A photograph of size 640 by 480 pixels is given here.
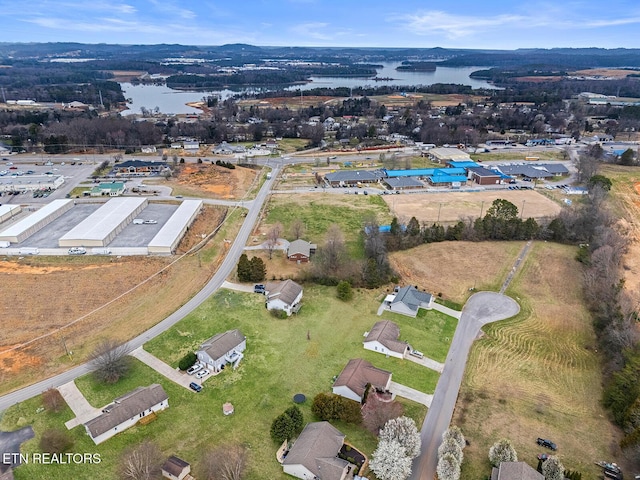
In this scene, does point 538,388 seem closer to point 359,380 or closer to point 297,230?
point 359,380

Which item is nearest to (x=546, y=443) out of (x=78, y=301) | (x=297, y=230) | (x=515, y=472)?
(x=515, y=472)

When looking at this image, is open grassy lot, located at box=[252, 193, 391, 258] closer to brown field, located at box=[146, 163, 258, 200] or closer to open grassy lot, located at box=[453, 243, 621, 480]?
brown field, located at box=[146, 163, 258, 200]

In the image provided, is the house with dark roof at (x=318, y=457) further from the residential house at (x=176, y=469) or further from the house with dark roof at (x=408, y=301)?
the house with dark roof at (x=408, y=301)

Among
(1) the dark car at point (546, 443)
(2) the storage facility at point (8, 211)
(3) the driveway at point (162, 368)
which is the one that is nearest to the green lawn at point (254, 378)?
(3) the driveway at point (162, 368)

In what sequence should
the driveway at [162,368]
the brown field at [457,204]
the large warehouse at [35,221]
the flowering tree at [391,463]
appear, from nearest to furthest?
1. the flowering tree at [391,463]
2. the driveway at [162,368]
3. the large warehouse at [35,221]
4. the brown field at [457,204]

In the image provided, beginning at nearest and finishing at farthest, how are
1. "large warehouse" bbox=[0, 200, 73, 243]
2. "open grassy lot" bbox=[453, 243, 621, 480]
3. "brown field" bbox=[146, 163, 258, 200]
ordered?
"open grassy lot" bbox=[453, 243, 621, 480], "large warehouse" bbox=[0, 200, 73, 243], "brown field" bbox=[146, 163, 258, 200]

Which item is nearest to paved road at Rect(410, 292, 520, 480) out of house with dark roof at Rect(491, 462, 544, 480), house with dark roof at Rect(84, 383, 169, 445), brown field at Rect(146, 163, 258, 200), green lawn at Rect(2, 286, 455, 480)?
green lawn at Rect(2, 286, 455, 480)

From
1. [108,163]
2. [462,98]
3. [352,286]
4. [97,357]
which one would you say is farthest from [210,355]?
[462,98]
